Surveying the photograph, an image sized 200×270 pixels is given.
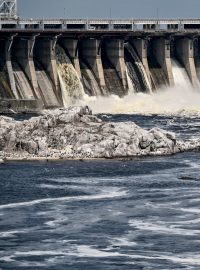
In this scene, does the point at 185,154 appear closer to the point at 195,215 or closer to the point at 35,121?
the point at 35,121

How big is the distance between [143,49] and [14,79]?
35081 millimetres

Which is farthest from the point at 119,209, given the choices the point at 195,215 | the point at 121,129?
the point at 121,129

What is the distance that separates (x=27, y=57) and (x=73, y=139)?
→ 54.3 meters

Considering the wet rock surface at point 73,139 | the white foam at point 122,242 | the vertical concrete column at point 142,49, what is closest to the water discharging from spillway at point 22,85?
the vertical concrete column at point 142,49

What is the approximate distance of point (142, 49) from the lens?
7731 inches

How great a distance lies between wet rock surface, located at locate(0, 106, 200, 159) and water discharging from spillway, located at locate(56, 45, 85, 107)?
5594cm

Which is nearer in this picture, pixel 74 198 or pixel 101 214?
pixel 101 214

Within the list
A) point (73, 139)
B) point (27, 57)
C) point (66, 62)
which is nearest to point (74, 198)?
point (73, 139)

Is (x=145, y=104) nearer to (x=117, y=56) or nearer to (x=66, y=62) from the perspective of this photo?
(x=117, y=56)

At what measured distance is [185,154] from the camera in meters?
124

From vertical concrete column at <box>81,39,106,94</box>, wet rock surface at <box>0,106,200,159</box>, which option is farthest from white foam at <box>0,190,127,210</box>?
vertical concrete column at <box>81,39,106,94</box>

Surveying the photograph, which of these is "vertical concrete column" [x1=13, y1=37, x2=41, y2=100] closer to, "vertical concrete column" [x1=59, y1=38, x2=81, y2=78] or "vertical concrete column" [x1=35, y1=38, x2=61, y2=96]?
"vertical concrete column" [x1=35, y1=38, x2=61, y2=96]

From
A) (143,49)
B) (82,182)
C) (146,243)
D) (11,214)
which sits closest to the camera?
(146,243)

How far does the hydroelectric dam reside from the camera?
17062 cm
